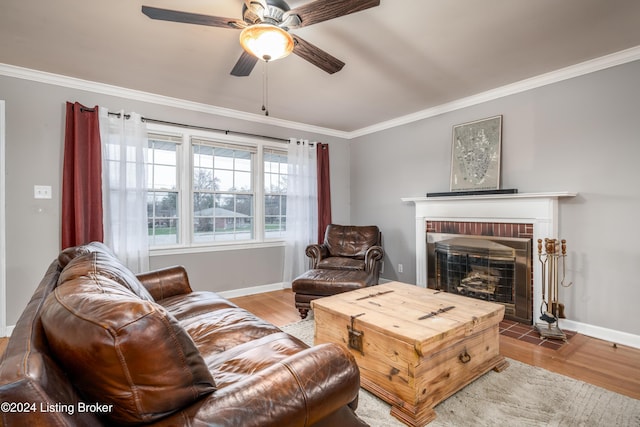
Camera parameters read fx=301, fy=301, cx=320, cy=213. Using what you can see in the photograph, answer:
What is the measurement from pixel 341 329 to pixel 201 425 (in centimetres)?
136

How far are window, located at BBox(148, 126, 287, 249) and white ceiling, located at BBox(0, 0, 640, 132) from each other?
66cm

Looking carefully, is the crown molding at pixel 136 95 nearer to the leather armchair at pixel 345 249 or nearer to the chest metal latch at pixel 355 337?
the leather armchair at pixel 345 249

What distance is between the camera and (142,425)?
771 millimetres

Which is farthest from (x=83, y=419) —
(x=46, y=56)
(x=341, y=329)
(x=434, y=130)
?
(x=434, y=130)

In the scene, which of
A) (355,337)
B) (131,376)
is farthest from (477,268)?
(131,376)

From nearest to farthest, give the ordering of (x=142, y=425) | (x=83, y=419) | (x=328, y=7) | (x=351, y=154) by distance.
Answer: (x=83, y=419) < (x=142, y=425) < (x=328, y=7) < (x=351, y=154)

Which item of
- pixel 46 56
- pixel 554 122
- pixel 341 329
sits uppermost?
pixel 46 56

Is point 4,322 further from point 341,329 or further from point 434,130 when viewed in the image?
point 434,130

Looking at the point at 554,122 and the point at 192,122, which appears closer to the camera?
the point at 554,122

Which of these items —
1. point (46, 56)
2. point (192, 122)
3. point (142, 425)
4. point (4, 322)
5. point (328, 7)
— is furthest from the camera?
point (192, 122)

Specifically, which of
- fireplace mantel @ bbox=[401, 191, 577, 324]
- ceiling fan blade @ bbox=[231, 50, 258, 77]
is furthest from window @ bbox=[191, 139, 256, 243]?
fireplace mantel @ bbox=[401, 191, 577, 324]

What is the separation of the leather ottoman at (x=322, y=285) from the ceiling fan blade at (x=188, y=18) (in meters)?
2.27

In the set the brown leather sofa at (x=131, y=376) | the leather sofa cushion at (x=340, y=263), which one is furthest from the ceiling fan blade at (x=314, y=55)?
the leather sofa cushion at (x=340, y=263)

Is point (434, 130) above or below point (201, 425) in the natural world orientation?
above
